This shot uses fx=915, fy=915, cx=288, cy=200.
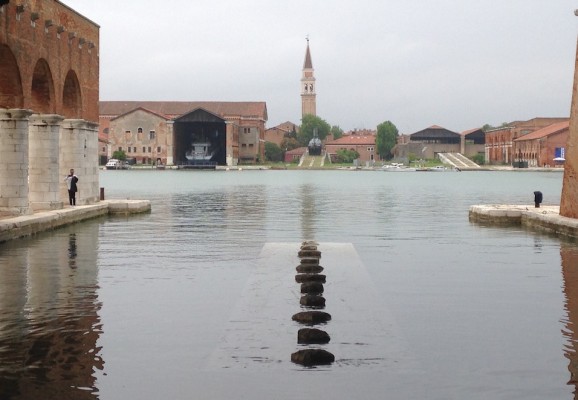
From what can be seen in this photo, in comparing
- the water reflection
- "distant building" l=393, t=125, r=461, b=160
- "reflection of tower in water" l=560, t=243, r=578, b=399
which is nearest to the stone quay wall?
the water reflection

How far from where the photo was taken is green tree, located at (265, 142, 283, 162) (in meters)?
174

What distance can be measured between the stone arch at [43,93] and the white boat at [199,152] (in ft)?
379

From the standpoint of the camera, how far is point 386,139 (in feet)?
611

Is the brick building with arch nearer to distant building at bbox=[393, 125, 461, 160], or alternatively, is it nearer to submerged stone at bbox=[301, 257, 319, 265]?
submerged stone at bbox=[301, 257, 319, 265]

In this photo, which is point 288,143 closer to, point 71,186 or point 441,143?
point 441,143

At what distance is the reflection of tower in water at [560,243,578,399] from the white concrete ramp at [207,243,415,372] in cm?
173

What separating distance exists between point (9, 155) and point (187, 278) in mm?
10907

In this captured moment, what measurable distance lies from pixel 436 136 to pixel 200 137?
53.9 metres

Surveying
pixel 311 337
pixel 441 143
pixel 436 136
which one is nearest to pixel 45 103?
pixel 311 337

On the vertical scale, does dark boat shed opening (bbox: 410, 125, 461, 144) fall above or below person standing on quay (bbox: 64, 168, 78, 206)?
above

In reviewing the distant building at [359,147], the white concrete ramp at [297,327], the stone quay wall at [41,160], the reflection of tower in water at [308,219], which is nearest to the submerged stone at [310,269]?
the white concrete ramp at [297,327]

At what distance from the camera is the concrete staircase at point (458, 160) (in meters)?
162

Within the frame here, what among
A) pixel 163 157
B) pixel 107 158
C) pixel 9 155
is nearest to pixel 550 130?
pixel 163 157

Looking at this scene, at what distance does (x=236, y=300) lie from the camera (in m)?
13.8
